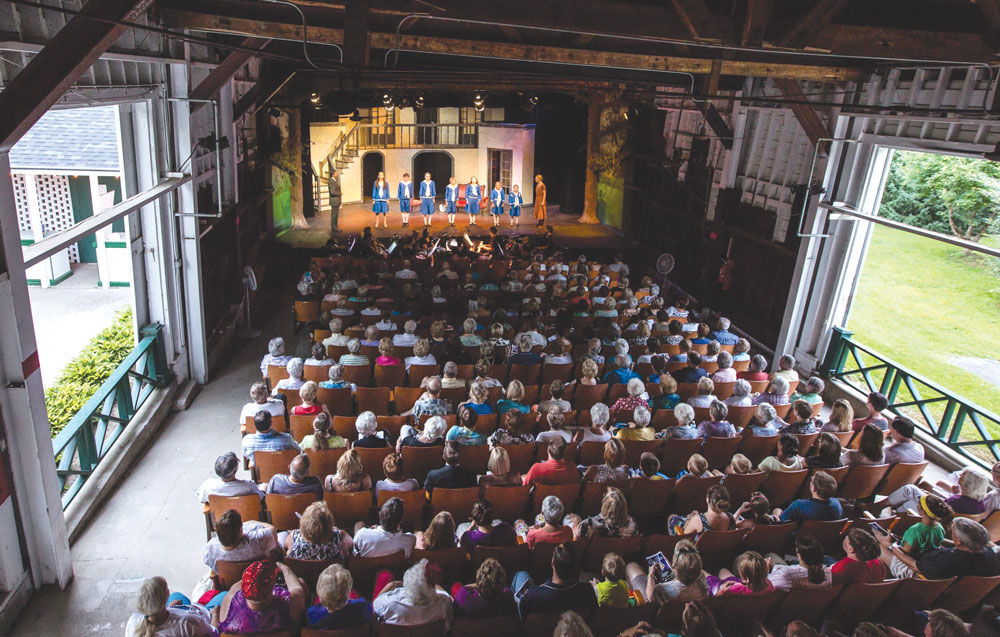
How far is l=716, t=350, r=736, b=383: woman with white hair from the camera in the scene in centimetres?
700

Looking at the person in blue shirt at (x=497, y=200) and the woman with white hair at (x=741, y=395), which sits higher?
the person in blue shirt at (x=497, y=200)

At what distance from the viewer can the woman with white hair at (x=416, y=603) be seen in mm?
3449

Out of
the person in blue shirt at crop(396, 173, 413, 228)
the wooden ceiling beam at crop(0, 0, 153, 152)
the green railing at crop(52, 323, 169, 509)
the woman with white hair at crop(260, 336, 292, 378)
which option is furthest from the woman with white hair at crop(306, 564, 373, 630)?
the person in blue shirt at crop(396, 173, 413, 228)

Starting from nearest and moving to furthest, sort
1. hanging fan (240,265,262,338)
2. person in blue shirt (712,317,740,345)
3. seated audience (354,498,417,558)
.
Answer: seated audience (354,498,417,558), person in blue shirt (712,317,740,345), hanging fan (240,265,262,338)

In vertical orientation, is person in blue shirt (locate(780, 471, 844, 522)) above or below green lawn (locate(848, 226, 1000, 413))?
above

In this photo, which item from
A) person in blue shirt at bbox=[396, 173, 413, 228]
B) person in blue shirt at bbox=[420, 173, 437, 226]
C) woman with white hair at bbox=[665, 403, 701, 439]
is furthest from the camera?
person in blue shirt at bbox=[396, 173, 413, 228]

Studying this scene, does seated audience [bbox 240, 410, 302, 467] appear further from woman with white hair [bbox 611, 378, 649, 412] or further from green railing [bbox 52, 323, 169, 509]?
woman with white hair [bbox 611, 378, 649, 412]

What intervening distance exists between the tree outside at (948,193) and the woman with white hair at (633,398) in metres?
11.2

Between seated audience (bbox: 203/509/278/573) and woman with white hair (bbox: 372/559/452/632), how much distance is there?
85 centimetres

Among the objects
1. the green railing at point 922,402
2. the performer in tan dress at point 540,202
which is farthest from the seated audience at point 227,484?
the performer in tan dress at point 540,202

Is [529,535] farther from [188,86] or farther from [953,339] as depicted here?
[953,339]

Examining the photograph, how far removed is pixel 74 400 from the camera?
707 cm

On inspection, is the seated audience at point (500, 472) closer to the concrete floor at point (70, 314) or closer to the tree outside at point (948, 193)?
the concrete floor at point (70, 314)

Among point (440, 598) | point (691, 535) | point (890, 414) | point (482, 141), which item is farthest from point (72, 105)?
point (482, 141)
